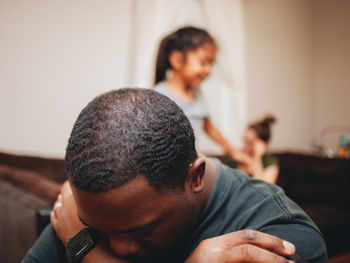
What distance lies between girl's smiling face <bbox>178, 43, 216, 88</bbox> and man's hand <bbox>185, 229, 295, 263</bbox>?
1.44 m

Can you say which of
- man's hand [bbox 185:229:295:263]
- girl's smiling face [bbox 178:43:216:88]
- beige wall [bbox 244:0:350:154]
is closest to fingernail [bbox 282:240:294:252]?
man's hand [bbox 185:229:295:263]

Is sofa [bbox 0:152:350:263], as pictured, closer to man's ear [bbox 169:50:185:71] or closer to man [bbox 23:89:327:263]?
man [bbox 23:89:327:263]

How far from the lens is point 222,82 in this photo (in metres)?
3.46

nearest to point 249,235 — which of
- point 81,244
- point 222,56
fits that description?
point 81,244

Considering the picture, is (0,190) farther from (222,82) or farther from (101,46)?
(222,82)

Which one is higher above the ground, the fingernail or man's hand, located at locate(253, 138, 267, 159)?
the fingernail

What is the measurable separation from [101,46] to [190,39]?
1.08m

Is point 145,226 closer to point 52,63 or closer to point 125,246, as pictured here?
point 125,246

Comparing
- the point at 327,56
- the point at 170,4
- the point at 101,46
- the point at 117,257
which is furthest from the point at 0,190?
the point at 327,56

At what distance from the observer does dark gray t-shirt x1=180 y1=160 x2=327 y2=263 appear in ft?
2.05

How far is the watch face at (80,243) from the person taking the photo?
75 cm

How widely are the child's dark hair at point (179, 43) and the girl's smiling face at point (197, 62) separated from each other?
29mm

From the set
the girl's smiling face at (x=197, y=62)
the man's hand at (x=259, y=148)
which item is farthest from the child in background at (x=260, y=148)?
the girl's smiling face at (x=197, y=62)

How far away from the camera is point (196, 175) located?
685mm
